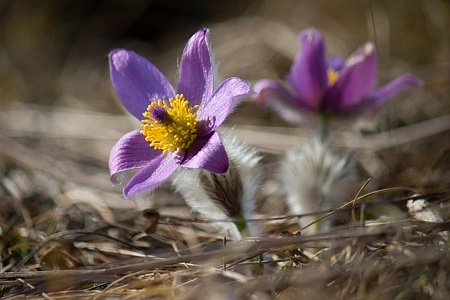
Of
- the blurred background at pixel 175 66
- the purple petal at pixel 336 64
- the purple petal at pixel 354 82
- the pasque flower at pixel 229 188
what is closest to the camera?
the pasque flower at pixel 229 188

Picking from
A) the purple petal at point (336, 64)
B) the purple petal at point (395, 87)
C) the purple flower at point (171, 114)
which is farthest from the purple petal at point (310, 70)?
the purple flower at point (171, 114)

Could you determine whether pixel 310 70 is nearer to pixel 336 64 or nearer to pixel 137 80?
pixel 336 64

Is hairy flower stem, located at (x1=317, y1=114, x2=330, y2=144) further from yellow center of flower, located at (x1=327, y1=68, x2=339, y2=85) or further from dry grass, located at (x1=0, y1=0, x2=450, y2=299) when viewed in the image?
dry grass, located at (x1=0, y1=0, x2=450, y2=299)

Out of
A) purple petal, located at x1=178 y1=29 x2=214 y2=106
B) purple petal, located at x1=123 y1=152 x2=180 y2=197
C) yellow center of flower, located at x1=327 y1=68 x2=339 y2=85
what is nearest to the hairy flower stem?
yellow center of flower, located at x1=327 y1=68 x2=339 y2=85

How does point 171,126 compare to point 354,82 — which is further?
point 354,82

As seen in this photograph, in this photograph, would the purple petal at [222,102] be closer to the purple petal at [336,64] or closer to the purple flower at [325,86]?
the purple flower at [325,86]

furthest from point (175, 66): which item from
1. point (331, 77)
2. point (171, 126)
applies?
point (171, 126)

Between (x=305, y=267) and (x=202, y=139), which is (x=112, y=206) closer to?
(x=202, y=139)
